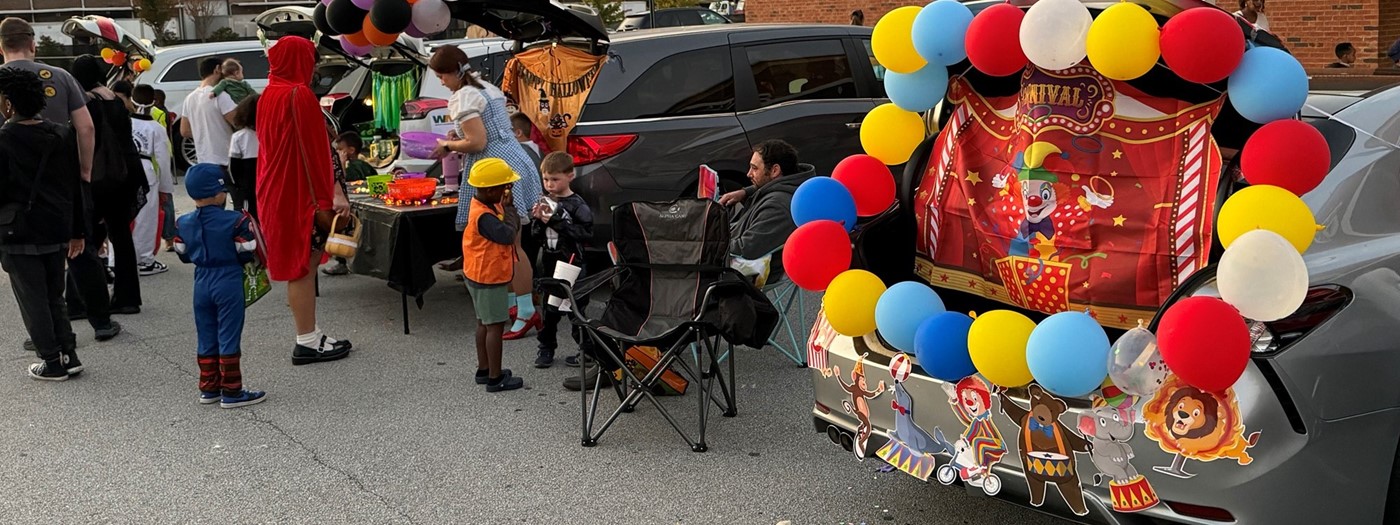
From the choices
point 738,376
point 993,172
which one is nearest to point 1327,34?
point 738,376

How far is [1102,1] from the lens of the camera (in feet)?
12.0

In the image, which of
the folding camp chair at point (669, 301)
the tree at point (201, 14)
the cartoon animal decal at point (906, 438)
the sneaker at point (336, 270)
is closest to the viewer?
the cartoon animal decal at point (906, 438)

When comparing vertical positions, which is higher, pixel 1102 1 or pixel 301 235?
pixel 1102 1

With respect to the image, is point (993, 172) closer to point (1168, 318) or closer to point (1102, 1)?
point (1102, 1)

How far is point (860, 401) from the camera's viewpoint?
402 centimetres

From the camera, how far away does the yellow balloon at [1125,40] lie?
3.34 metres

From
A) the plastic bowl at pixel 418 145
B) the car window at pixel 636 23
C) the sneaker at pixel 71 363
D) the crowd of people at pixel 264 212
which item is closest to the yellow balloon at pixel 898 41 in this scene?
the crowd of people at pixel 264 212

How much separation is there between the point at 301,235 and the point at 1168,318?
4.82 meters

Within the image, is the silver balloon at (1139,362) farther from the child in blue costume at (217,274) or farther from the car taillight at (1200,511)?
the child in blue costume at (217,274)

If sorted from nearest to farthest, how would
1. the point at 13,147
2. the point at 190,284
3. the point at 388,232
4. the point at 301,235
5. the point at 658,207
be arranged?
the point at 658,207 → the point at 13,147 → the point at 301,235 → the point at 388,232 → the point at 190,284

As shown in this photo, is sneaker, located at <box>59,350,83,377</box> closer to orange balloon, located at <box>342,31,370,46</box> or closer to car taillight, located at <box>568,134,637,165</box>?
orange balloon, located at <box>342,31,370,46</box>

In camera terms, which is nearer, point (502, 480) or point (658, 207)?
point (502, 480)

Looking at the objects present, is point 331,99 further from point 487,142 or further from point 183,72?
point 183,72

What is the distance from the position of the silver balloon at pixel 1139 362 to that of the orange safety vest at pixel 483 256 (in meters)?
3.30
